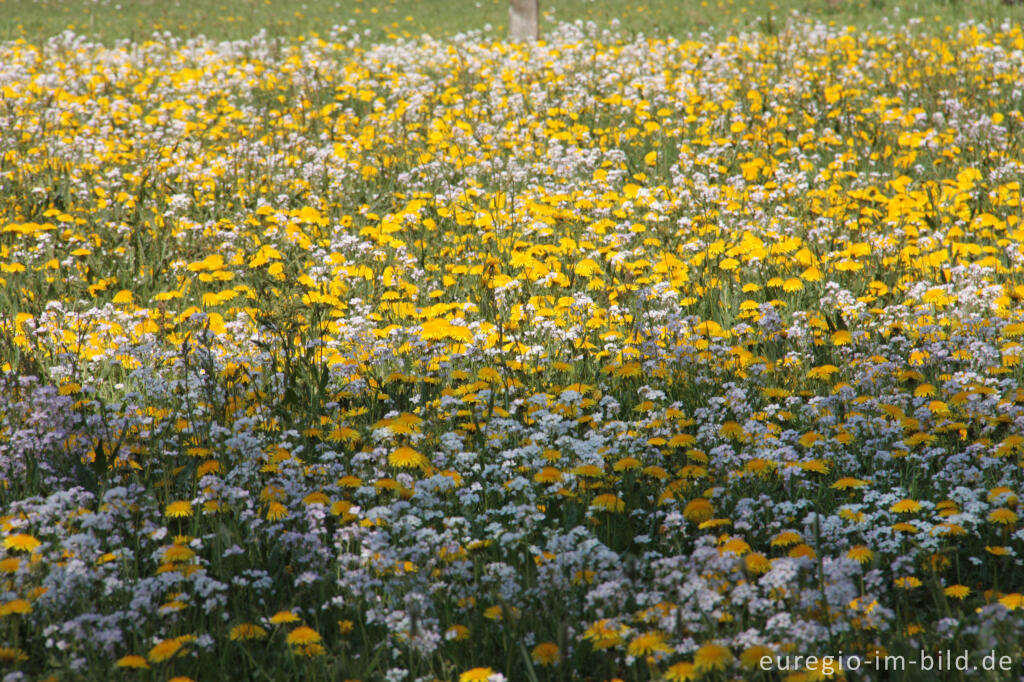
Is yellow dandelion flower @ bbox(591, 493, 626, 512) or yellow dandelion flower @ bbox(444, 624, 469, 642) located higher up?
yellow dandelion flower @ bbox(591, 493, 626, 512)

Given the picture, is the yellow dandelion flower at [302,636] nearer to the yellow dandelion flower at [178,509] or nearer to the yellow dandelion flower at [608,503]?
the yellow dandelion flower at [178,509]

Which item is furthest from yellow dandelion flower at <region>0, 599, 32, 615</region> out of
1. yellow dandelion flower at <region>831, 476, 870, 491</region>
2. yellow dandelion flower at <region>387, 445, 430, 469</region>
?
yellow dandelion flower at <region>831, 476, 870, 491</region>

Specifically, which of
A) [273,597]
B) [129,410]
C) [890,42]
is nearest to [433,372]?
[129,410]

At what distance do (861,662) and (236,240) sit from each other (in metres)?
5.97

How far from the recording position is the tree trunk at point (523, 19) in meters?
15.7

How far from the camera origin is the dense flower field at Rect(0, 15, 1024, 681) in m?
2.98

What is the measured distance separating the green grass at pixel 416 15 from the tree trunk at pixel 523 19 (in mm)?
801

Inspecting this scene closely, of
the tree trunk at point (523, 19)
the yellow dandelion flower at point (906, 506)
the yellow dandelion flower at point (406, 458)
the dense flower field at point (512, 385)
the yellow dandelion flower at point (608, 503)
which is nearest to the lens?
the dense flower field at point (512, 385)

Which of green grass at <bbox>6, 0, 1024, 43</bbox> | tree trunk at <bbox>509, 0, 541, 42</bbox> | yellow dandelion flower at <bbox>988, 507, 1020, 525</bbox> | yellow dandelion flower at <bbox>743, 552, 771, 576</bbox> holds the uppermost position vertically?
green grass at <bbox>6, 0, 1024, 43</bbox>

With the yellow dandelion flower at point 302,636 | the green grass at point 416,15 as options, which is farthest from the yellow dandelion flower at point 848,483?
the green grass at point 416,15

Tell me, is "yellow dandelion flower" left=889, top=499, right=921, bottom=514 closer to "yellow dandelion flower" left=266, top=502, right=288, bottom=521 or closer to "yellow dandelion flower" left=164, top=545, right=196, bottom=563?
"yellow dandelion flower" left=266, top=502, right=288, bottom=521

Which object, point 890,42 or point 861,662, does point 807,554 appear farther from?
point 890,42

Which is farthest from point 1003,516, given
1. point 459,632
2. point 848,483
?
point 459,632

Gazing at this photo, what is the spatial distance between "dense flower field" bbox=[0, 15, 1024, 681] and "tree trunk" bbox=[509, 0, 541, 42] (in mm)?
5084
